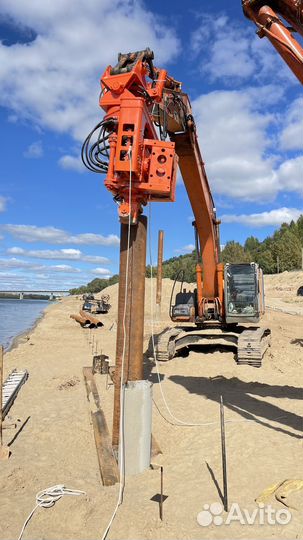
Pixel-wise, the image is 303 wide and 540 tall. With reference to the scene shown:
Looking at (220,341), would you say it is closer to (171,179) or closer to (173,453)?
(173,453)

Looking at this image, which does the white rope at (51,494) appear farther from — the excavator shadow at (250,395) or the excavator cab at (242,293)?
the excavator cab at (242,293)

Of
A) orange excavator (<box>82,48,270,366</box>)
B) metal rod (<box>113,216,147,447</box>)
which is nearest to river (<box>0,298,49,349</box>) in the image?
orange excavator (<box>82,48,270,366</box>)

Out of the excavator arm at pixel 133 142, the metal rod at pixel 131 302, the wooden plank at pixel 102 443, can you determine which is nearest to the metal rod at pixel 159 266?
the wooden plank at pixel 102 443

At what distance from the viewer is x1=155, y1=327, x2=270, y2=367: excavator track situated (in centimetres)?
1259

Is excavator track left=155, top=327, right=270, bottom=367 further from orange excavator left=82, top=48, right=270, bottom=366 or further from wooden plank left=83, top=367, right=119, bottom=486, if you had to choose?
wooden plank left=83, top=367, right=119, bottom=486

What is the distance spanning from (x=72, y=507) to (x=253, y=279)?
981cm

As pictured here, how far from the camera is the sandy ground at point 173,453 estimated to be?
438 cm

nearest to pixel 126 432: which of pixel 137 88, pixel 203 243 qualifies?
pixel 137 88

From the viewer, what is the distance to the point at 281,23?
612cm

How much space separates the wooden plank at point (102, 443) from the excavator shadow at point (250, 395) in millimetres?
2401

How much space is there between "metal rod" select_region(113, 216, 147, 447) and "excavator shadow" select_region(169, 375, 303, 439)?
9.76 ft

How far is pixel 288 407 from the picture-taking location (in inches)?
331

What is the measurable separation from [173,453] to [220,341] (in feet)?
24.6

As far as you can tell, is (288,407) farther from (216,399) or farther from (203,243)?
(203,243)
